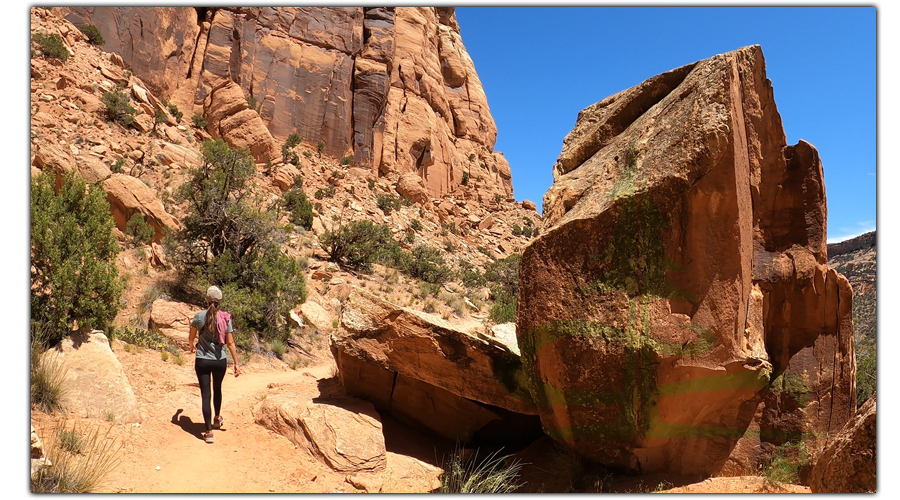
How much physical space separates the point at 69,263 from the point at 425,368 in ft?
15.9

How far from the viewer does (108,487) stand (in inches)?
181

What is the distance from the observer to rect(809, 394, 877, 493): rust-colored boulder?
3.79 m

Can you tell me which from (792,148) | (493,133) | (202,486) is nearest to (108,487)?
(202,486)

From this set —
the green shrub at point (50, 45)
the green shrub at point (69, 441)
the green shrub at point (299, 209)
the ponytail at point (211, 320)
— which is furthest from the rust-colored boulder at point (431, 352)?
the green shrub at point (50, 45)

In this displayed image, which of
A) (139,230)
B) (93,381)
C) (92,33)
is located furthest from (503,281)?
(92,33)

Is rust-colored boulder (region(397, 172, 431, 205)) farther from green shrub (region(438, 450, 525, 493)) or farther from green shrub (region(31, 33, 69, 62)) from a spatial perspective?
green shrub (region(438, 450, 525, 493))

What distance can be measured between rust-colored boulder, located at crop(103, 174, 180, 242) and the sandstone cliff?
47.1 ft

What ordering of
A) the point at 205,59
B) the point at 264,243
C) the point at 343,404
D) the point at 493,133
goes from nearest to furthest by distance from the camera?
the point at 343,404
the point at 264,243
the point at 205,59
the point at 493,133

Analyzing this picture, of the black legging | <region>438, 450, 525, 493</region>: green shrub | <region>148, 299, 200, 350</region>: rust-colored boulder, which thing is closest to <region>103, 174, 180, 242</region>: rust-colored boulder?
<region>148, 299, 200, 350</region>: rust-colored boulder

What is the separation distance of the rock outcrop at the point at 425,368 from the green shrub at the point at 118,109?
2002cm

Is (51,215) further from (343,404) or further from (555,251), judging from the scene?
(555,251)

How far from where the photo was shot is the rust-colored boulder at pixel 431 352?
6590 mm

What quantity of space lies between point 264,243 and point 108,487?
9.08 metres

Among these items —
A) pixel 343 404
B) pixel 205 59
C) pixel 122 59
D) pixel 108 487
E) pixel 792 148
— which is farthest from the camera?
pixel 205 59
